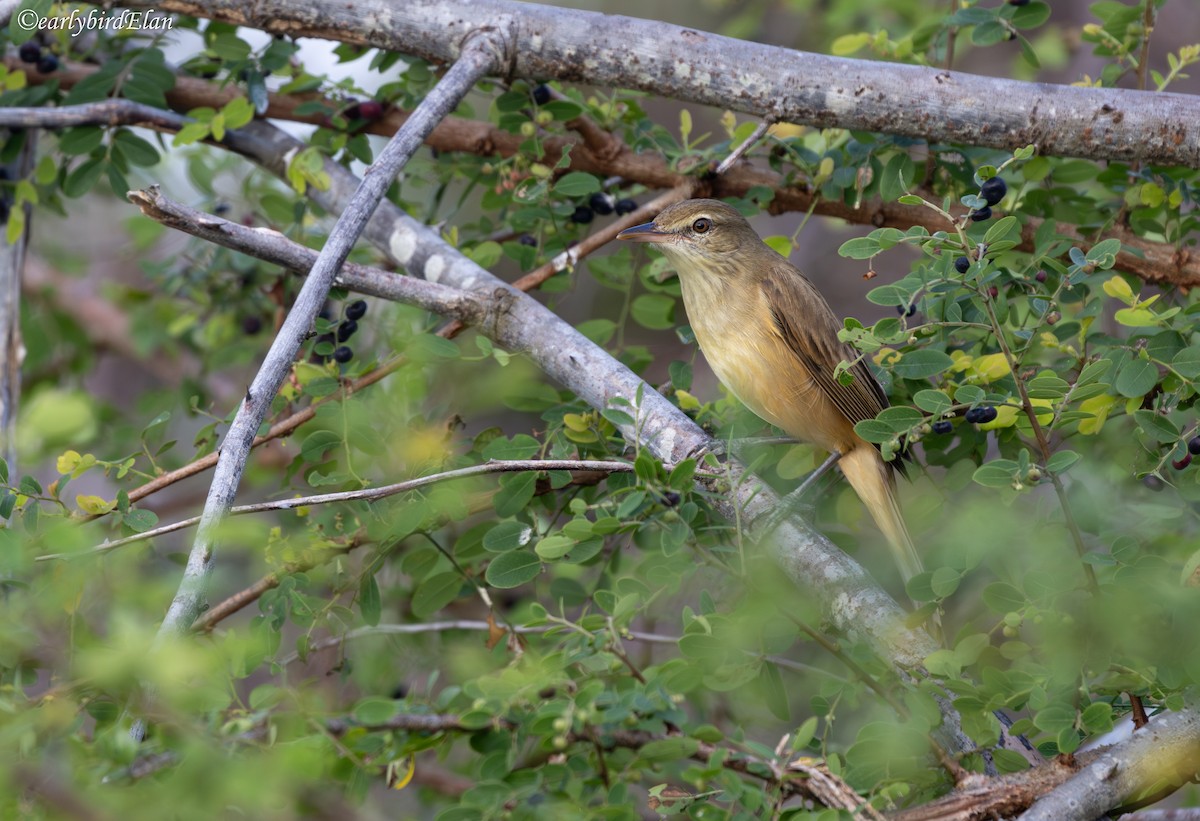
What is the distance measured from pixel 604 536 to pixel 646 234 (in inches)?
57.2

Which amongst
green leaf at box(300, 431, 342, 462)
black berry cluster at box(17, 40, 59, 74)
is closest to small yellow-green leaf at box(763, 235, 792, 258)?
green leaf at box(300, 431, 342, 462)

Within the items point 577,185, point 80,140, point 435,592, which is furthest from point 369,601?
point 80,140

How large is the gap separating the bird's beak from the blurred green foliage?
226mm

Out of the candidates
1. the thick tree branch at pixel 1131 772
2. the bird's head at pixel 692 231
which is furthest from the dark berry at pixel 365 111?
the thick tree branch at pixel 1131 772

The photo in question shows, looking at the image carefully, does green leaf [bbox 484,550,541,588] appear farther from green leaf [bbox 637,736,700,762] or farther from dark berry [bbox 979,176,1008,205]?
dark berry [bbox 979,176,1008,205]

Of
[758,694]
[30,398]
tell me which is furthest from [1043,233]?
[30,398]

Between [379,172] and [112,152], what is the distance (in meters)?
1.89

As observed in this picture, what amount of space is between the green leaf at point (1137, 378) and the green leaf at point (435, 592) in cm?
208

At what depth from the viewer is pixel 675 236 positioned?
4191 millimetres

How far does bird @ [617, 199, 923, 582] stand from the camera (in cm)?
414

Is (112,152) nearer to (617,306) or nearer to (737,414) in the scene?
(737,414)

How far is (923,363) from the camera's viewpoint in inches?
121

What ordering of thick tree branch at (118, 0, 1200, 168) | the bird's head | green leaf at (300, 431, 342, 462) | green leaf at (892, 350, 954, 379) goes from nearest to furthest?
1. green leaf at (892, 350, 954, 379)
2. green leaf at (300, 431, 342, 462)
3. thick tree branch at (118, 0, 1200, 168)
4. the bird's head

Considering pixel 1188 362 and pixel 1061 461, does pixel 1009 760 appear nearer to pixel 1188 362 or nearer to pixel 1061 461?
pixel 1061 461
